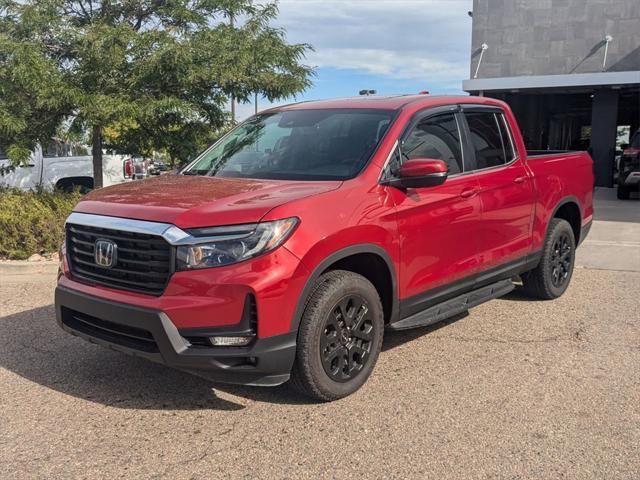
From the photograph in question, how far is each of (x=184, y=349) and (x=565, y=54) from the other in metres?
19.4

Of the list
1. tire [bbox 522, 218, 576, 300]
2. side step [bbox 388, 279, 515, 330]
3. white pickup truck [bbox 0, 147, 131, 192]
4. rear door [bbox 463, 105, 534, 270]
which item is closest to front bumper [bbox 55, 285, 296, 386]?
side step [bbox 388, 279, 515, 330]

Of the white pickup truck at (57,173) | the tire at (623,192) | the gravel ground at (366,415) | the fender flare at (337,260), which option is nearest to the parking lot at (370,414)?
the gravel ground at (366,415)

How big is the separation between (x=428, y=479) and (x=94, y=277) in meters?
2.28

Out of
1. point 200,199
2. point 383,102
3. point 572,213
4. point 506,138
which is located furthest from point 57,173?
point 200,199

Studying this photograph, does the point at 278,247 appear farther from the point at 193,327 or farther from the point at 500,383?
the point at 500,383

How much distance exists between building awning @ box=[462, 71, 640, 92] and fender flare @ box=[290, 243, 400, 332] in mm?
16107

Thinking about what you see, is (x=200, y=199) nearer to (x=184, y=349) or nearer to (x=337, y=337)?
(x=184, y=349)

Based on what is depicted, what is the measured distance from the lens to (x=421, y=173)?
A: 161 inches

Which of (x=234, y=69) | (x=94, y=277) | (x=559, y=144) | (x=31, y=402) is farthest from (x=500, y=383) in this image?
(x=559, y=144)

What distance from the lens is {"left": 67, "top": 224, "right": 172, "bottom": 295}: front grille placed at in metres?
3.50

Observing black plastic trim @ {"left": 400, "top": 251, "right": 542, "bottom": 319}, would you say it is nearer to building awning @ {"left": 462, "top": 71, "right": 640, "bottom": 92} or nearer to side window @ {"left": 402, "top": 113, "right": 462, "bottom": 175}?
side window @ {"left": 402, "top": 113, "right": 462, "bottom": 175}

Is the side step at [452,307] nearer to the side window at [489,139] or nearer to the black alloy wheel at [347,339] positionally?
the black alloy wheel at [347,339]

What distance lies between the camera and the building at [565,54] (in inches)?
739

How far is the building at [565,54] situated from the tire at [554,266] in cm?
1327
